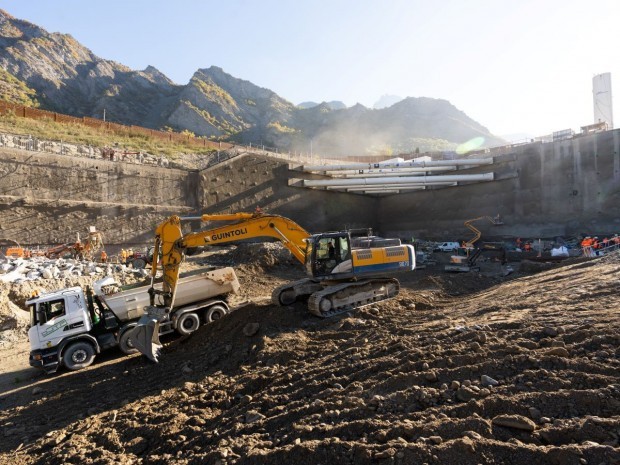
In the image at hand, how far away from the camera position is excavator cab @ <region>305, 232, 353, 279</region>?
9.39 metres

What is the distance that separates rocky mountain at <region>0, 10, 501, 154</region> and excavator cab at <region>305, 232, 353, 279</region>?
155ft

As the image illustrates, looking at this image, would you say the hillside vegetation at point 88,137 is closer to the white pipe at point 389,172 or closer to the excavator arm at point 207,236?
the white pipe at point 389,172

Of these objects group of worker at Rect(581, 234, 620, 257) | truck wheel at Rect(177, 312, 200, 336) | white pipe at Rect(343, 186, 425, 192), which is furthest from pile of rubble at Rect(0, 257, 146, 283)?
group of worker at Rect(581, 234, 620, 257)

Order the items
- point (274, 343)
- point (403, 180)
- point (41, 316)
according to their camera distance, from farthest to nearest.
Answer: point (403, 180), point (41, 316), point (274, 343)

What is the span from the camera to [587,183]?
74.1 feet

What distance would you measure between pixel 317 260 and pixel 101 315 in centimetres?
552

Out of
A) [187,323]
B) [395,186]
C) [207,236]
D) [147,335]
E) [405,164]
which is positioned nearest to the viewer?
[147,335]

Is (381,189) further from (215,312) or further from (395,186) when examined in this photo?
(215,312)

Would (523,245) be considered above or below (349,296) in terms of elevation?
below

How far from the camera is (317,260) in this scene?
9.39 metres

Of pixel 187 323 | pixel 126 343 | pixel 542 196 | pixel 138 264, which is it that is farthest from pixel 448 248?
pixel 126 343

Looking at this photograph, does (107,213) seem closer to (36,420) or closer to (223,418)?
(36,420)

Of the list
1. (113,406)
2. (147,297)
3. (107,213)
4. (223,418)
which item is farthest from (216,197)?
(223,418)

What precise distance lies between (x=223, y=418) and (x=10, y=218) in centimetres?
1876
